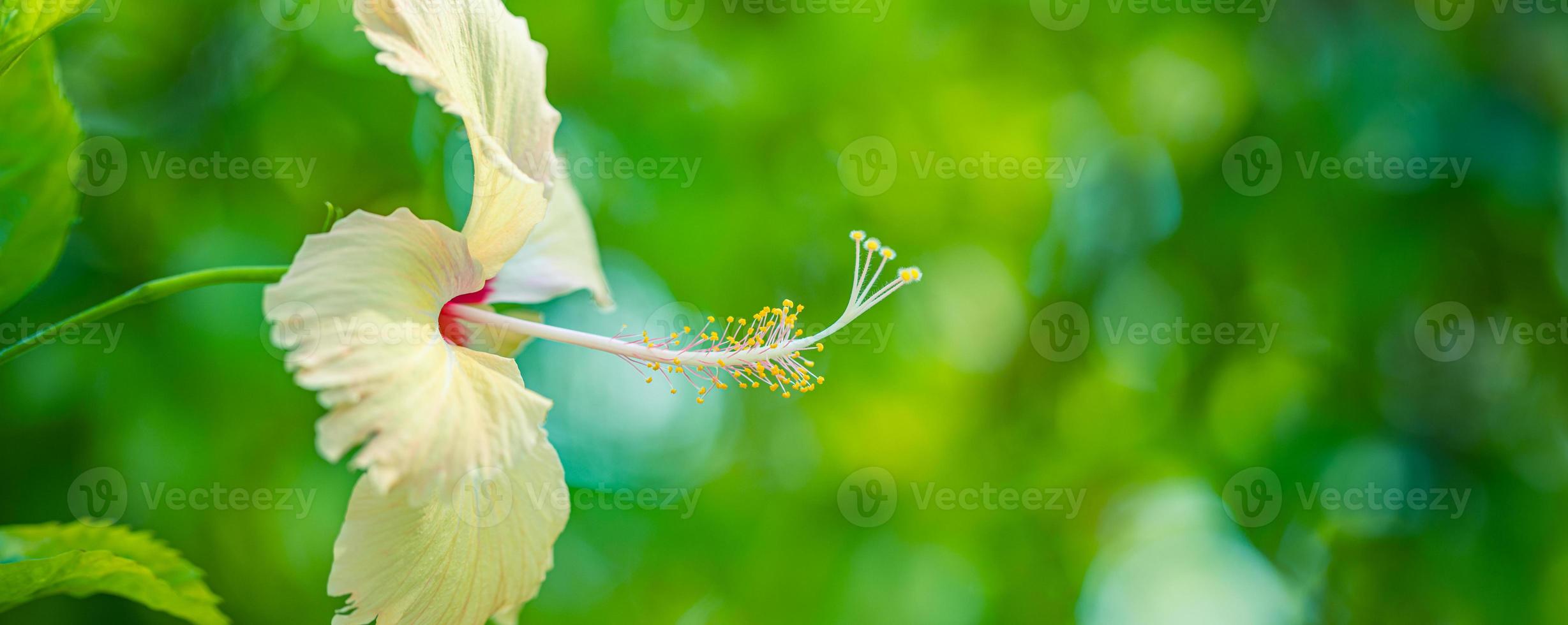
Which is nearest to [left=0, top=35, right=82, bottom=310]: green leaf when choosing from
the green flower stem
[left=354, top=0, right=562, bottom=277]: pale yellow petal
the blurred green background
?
the green flower stem

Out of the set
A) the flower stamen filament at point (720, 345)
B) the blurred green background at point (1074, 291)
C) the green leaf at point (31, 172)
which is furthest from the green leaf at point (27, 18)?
the blurred green background at point (1074, 291)

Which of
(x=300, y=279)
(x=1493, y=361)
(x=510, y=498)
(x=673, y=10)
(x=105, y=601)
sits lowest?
(x=105, y=601)

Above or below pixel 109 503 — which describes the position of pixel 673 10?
above

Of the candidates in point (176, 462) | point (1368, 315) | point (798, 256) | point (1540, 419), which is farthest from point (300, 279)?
point (1540, 419)

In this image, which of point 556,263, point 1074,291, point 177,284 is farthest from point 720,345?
point 1074,291

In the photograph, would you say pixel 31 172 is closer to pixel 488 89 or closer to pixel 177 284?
pixel 177 284

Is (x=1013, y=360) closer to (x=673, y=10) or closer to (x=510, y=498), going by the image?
(x=673, y=10)
